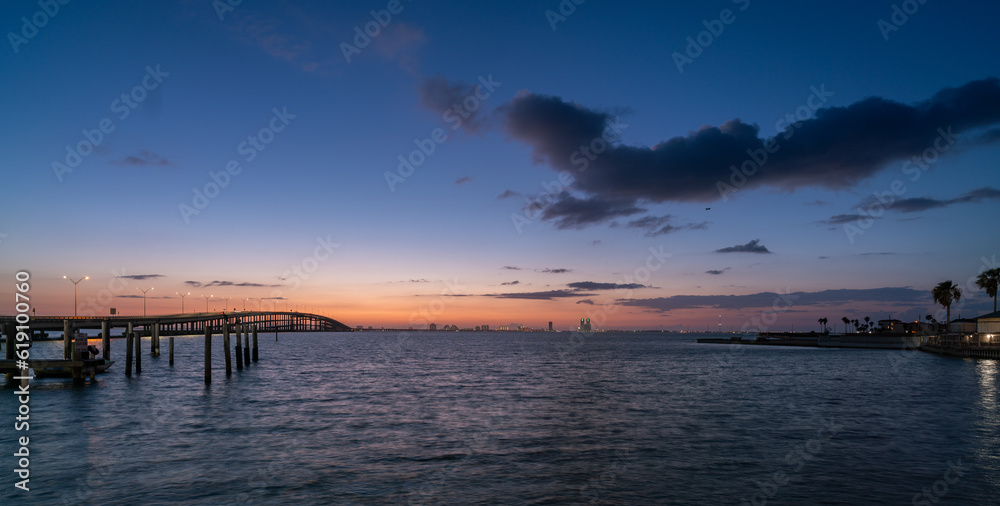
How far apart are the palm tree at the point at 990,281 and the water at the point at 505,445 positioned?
295ft

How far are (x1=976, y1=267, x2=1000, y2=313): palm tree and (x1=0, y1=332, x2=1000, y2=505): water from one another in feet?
295

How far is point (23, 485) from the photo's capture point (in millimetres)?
20828

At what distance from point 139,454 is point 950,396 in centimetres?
5723

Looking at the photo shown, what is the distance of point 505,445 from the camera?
28.1 m

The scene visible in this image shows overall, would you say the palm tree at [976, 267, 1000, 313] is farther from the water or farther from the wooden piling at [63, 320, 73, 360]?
the wooden piling at [63, 320, 73, 360]

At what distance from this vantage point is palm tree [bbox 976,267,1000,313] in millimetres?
120375

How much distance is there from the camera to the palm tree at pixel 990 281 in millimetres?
120375

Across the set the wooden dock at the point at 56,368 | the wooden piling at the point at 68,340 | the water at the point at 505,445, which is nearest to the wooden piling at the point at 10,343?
the wooden piling at the point at 68,340

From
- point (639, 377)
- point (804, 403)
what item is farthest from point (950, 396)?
point (639, 377)

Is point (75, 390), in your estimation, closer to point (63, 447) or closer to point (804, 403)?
point (63, 447)

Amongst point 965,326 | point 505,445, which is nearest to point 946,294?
point 965,326

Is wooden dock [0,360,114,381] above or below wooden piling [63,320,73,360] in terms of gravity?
below

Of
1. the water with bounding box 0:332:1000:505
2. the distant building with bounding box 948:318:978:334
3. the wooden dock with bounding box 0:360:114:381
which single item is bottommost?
the distant building with bounding box 948:318:978:334

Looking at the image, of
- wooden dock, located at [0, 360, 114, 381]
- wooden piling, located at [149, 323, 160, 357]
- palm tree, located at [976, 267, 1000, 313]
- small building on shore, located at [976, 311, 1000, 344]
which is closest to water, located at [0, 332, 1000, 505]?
wooden dock, located at [0, 360, 114, 381]
